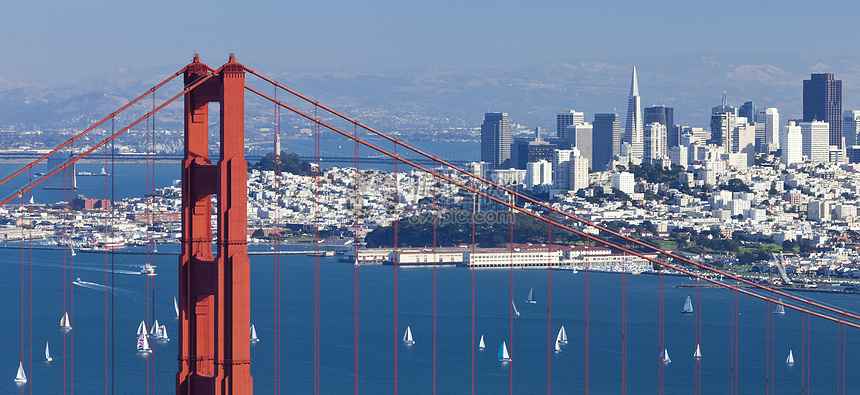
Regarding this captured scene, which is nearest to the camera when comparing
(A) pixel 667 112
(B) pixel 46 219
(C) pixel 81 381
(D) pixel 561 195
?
(C) pixel 81 381

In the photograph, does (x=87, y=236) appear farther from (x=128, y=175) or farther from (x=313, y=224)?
(x=128, y=175)

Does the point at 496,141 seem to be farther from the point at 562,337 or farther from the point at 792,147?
the point at 562,337

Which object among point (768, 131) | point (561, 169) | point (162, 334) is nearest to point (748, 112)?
point (768, 131)

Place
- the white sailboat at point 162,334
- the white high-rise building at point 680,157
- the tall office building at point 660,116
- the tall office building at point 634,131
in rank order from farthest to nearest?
1. the tall office building at point 660,116
2. the tall office building at point 634,131
3. the white high-rise building at point 680,157
4. the white sailboat at point 162,334

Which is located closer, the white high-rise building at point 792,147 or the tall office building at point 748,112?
the white high-rise building at point 792,147

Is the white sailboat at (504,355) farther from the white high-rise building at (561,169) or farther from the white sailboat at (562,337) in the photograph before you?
the white high-rise building at (561,169)

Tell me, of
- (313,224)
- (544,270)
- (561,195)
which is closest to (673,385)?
(544,270)

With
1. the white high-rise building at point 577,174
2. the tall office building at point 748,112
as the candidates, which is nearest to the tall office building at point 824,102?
the tall office building at point 748,112
